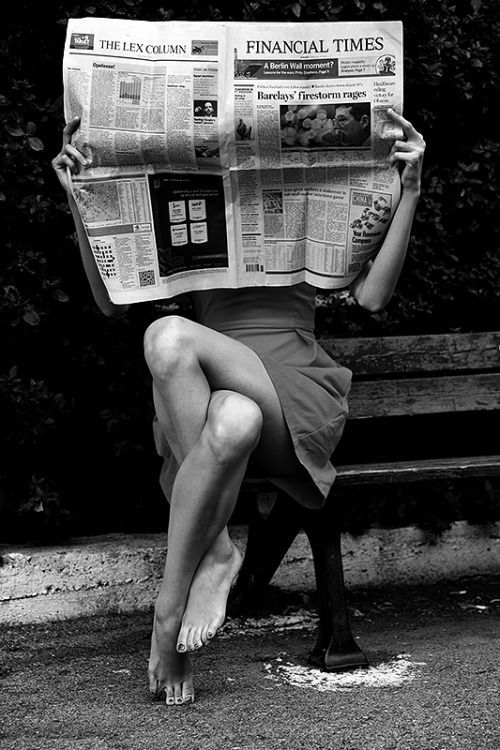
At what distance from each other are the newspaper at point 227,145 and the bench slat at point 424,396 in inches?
26.3

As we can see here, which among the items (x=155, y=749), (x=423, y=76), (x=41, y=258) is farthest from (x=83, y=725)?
(x=423, y=76)

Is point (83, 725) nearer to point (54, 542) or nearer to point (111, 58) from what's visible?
point (54, 542)

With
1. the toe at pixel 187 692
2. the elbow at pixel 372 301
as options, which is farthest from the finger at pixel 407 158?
the toe at pixel 187 692

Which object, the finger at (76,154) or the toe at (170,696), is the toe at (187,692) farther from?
the finger at (76,154)

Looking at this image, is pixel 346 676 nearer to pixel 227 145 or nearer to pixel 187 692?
pixel 187 692

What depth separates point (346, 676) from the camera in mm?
2535

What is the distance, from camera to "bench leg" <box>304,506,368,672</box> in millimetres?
2570

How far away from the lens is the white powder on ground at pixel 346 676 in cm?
247

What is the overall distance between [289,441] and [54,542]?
3.42ft

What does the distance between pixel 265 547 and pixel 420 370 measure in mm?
817

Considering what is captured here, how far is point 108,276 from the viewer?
102 inches

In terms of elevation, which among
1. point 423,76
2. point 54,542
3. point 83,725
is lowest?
point 54,542

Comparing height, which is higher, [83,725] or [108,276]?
[108,276]

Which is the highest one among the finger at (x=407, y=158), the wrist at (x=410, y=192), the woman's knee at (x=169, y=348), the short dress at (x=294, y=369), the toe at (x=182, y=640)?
the finger at (x=407, y=158)
